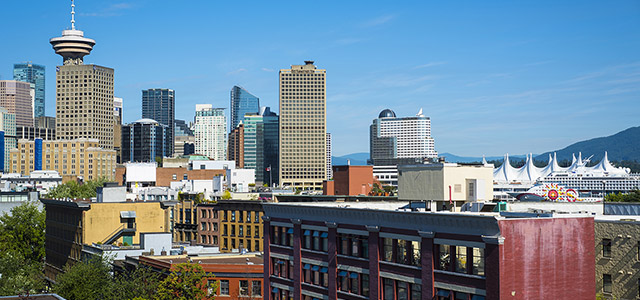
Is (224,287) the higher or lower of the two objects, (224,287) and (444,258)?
the lower

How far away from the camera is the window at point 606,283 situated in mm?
44375

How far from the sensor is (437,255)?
43.7m

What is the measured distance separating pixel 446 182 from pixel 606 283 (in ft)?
40.3

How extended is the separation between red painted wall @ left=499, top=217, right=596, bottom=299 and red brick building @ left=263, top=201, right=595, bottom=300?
0.18 feet

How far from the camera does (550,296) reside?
40.6m

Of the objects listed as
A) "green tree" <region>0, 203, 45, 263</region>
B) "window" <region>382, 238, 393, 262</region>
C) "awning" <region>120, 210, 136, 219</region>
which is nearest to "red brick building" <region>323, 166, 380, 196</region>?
"awning" <region>120, 210, 136, 219</region>

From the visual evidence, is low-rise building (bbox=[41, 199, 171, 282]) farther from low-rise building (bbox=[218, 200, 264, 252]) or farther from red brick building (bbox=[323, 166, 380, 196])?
red brick building (bbox=[323, 166, 380, 196])

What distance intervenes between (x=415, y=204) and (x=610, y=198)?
131977 millimetres

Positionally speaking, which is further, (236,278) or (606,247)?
(236,278)

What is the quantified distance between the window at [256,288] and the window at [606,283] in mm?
41141

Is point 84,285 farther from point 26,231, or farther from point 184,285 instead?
point 26,231

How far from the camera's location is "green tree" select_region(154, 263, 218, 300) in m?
74.1

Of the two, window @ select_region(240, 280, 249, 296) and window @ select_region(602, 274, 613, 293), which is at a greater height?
window @ select_region(602, 274, 613, 293)

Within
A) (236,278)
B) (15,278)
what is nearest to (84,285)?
(15,278)
